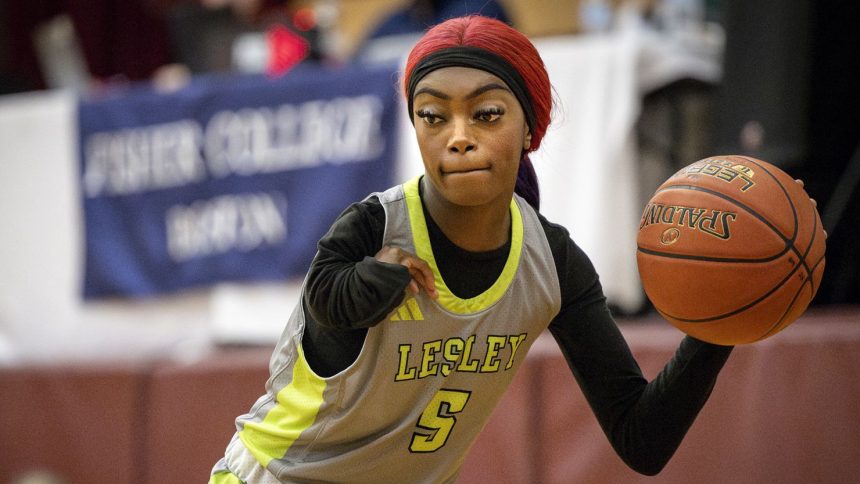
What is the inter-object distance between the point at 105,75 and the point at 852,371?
5631 mm

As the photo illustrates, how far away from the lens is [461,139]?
213cm

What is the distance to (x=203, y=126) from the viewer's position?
5.70 metres

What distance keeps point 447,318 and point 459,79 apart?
0.52m

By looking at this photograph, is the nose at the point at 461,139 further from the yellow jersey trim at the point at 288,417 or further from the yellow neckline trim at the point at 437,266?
the yellow jersey trim at the point at 288,417

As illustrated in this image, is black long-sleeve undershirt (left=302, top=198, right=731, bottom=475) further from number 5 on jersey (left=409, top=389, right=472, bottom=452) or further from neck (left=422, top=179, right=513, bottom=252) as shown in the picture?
number 5 on jersey (left=409, top=389, right=472, bottom=452)

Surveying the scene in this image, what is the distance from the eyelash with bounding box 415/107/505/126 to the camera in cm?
218

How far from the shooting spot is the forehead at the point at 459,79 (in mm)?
2156

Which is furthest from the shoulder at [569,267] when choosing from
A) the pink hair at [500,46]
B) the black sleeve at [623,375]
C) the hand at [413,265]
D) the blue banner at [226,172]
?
the blue banner at [226,172]

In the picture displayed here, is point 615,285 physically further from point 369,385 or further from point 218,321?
point 369,385

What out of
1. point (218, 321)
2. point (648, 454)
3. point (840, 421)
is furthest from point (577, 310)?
point (218, 321)

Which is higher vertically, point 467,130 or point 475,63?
point 475,63

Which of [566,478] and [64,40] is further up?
[64,40]

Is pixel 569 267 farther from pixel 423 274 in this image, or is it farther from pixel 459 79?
pixel 459 79

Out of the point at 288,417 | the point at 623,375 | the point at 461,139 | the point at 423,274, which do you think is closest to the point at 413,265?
the point at 423,274
